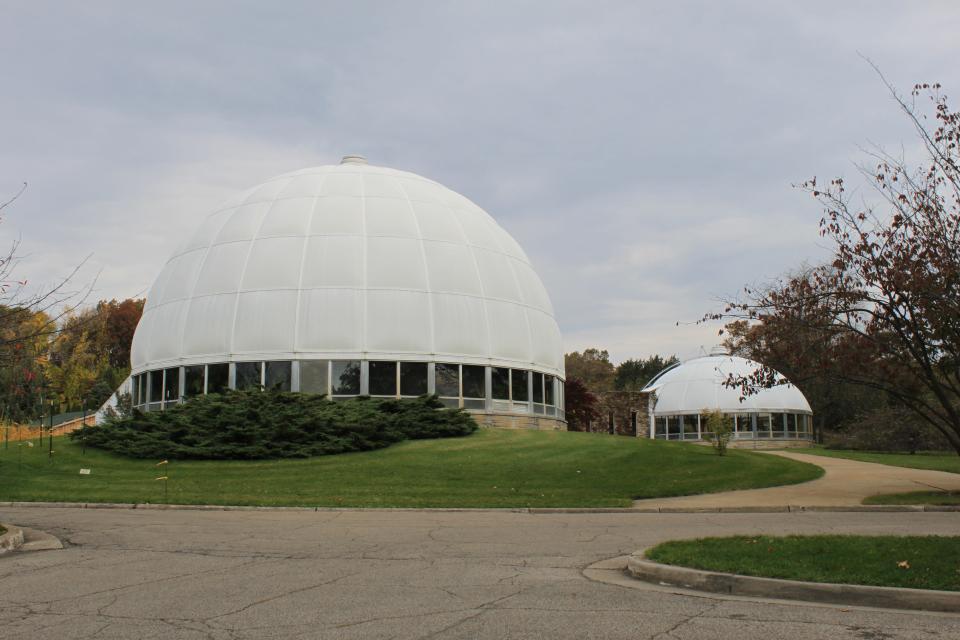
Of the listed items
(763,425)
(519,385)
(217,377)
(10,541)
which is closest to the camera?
(10,541)

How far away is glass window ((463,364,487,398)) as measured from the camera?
33.2 metres

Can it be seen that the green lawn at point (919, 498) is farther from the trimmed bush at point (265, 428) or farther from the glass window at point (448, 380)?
the glass window at point (448, 380)

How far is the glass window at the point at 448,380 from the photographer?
32.8 meters

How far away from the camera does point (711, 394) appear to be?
55.3m

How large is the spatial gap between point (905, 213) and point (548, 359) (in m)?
20.0

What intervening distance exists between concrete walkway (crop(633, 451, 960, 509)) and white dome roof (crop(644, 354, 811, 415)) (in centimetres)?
2575

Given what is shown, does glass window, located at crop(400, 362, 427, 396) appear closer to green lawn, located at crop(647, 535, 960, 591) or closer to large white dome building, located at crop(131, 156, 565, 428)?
large white dome building, located at crop(131, 156, 565, 428)

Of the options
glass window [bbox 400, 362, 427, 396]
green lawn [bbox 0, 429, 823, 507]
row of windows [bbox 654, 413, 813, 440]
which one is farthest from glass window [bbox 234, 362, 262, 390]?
row of windows [bbox 654, 413, 813, 440]

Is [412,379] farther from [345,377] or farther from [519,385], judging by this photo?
[519,385]

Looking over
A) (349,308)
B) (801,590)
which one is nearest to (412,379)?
(349,308)

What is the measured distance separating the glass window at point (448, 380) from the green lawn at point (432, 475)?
4630 mm

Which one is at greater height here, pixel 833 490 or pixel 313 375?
pixel 313 375

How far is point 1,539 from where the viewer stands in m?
11.7

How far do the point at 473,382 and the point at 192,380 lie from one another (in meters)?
10.4
